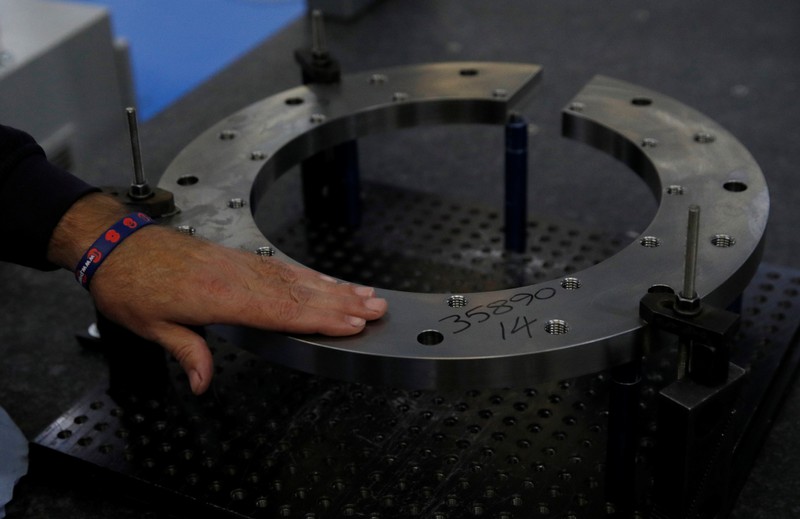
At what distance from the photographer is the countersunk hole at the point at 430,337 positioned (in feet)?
2.54

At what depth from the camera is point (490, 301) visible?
2.67 ft

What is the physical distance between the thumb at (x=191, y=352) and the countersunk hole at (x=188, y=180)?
20cm

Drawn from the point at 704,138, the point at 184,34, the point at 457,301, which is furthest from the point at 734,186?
the point at 184,34

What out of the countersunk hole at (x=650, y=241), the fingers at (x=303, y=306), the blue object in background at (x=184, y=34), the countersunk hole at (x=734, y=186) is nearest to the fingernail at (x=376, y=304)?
the fingers at (x=303, y=306)

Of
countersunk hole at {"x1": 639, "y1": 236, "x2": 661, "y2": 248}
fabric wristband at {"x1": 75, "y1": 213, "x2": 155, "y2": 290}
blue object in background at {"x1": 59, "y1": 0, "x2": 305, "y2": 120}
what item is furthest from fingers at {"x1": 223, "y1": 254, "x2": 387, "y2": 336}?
blue object in background at {"x1": 59, "y1": 0, "x2": 305, "y2": 120}

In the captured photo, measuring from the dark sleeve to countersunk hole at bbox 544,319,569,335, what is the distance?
0.37 meters

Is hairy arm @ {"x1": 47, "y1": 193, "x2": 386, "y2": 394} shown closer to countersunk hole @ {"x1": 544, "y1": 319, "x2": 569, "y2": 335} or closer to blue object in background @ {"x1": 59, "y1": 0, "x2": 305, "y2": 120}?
countersunk hole @ {"x1": 544, "y1": 319, "x2": 569, "y2": 335}

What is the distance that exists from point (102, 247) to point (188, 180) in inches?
6.6

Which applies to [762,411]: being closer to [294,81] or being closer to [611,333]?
[611,333]

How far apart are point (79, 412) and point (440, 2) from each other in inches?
46.1

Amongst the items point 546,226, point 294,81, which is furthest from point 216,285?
point 294,81

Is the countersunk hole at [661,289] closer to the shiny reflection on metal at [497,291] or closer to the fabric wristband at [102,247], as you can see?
the shiny reflection on metal at [497,291]

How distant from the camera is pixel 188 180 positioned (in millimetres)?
982

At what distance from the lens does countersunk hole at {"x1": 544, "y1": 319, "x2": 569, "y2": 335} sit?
773 mm
